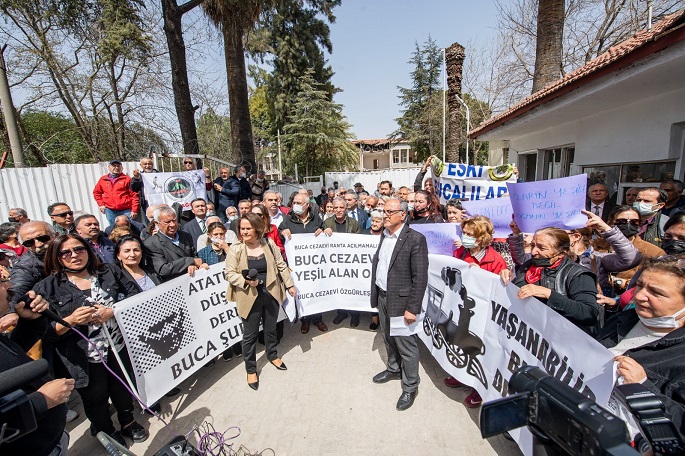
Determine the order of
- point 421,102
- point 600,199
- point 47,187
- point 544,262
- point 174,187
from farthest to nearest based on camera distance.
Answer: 1. point 421,102
2. point 174,187
3. point 47,187
4. point 600,199
5. point 544,262

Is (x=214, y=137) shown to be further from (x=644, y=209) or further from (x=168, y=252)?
(x=644, y=209)

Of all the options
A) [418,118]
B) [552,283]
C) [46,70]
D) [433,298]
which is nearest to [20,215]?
[433,298]

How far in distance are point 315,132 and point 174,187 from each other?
20425 mm

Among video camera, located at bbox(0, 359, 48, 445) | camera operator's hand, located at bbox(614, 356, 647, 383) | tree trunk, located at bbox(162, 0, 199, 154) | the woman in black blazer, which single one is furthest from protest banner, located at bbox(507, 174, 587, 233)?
tree trunk, located at bbox(162, 0, 199, 154)

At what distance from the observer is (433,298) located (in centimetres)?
344

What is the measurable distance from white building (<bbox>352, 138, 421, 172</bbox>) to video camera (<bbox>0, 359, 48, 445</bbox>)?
149 feet

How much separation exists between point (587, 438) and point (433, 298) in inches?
109

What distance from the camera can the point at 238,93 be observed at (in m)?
9.91

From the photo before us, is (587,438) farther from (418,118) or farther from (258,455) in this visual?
(418,118)

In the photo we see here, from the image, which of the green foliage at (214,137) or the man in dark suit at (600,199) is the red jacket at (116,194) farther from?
the green foliage at (214,137)

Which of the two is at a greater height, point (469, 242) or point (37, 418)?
point (469, 242)

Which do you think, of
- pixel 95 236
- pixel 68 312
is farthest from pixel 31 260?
pixel 68 312

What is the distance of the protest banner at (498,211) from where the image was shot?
12.8 feet

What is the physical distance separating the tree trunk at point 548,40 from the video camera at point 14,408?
11.1 meters
